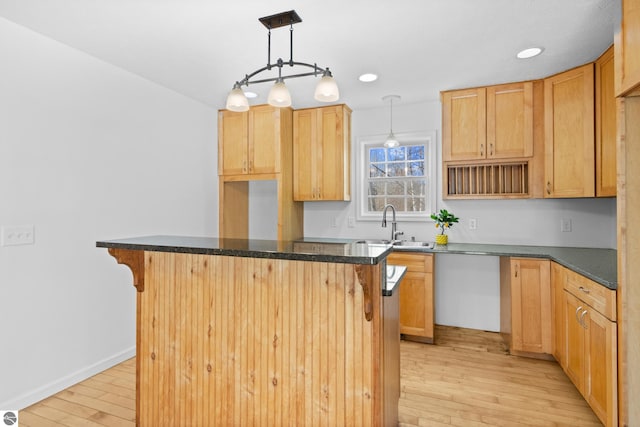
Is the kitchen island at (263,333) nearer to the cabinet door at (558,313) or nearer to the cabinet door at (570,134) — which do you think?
the cabinet door at (558,313)

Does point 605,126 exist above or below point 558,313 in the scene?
above

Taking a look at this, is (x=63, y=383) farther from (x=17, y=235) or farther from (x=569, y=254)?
(x=569, y=254)

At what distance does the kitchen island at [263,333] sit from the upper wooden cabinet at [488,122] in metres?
2.14

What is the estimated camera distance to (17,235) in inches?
89.2

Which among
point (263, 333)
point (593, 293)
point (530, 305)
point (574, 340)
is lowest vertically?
point (574, 340)

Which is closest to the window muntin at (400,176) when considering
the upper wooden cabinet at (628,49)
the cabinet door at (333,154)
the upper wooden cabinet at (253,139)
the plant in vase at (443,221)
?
the plant in vase at (443,221)

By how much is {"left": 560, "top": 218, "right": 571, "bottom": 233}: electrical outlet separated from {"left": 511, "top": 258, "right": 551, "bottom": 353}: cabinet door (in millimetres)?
712

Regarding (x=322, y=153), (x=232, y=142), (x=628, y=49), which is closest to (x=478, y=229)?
(x=322, y=153)

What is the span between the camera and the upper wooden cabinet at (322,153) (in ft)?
12.8

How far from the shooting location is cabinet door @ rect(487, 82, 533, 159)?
3.19 meters

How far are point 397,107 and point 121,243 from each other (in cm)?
323

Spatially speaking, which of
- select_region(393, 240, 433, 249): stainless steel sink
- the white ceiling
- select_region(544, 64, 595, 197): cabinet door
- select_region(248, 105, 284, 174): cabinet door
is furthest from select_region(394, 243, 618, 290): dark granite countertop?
select_region(248, 105, 284, 174): cabinet door

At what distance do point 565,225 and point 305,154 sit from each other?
278 centimetres

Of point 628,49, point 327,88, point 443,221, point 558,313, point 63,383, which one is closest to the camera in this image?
point 628,49
